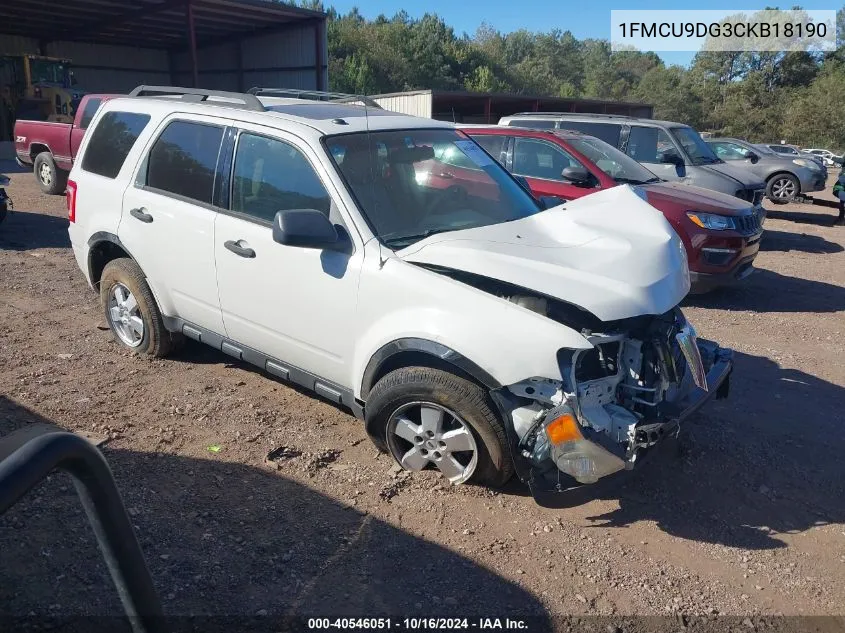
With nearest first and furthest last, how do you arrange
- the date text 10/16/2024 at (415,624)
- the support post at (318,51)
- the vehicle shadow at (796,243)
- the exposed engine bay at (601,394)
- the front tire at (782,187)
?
1. the date text 10/16/2024 at (415,624)
2. the exposed engine bay at (601,394)
3. the vehicle shadow at (796,243)
4. the front tire at (782,187)
5. the support post at (318,51)

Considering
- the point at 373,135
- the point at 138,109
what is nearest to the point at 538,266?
the point at 373,135

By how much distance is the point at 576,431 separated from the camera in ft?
9.77

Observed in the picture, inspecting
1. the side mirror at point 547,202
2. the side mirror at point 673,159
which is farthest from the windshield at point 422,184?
the side mirror at point 673,159

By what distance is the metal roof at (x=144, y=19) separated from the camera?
73.4 ft

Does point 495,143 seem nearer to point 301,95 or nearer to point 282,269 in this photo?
point 301,95

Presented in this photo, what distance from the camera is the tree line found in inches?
1951

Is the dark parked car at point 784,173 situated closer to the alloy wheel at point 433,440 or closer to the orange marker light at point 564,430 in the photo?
the alloy wheel at point 433,440

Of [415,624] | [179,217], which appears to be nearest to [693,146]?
[179,217]

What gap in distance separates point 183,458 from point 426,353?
1.61 m

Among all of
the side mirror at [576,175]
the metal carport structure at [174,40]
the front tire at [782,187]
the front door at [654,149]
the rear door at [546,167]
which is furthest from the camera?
the metal carport structure at [174,40]

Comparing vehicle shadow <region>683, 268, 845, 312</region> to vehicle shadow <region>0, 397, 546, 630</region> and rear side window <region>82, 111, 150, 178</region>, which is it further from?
rear side window <region>82, 111, 150, 178</region>

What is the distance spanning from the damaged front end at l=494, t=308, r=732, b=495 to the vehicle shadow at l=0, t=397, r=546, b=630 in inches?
23.8

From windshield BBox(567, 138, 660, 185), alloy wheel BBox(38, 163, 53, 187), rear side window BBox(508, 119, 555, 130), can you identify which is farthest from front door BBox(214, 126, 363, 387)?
alloy wheel BBox(38, 163, 53, 187)

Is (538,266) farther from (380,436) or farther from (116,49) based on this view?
(116,49)
